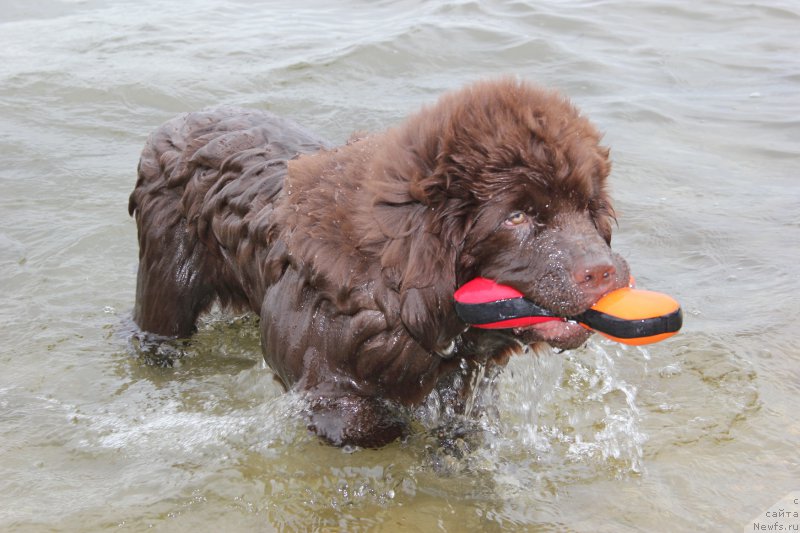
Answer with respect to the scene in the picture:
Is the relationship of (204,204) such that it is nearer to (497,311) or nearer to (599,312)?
(497,311)

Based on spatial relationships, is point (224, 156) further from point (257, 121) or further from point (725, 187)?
point (725, 187)

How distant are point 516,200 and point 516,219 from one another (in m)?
0.07

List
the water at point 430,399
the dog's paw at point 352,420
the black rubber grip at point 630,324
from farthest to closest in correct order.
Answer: the water at point 430,399, the dog's paw at point 352,420, the black rubber grip at point 630,324

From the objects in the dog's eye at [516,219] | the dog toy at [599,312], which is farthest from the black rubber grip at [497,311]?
the dog's eye at [516,219]

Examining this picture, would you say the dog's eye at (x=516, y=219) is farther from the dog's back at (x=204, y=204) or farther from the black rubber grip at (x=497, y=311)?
the dog's back at (x=204, y=204)

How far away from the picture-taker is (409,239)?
327 centimetres

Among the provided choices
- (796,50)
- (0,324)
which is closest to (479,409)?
(0,324)

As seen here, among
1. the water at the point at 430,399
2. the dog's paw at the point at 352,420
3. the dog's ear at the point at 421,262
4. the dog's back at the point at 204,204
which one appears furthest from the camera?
the dog's back at the point at 204,204

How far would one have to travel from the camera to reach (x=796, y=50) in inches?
458

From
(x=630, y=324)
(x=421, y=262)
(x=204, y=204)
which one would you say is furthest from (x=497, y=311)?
(x=204, y=204)

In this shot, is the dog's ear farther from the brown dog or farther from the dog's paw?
the dog's paw

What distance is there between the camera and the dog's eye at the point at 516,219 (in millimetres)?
3195

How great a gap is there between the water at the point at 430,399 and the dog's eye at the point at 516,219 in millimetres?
1234

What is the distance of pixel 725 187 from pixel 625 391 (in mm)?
3567
